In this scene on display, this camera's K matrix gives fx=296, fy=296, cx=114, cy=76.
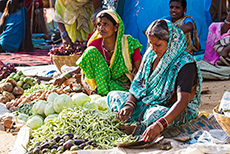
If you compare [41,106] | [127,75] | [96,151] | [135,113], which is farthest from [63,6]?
[96,151]

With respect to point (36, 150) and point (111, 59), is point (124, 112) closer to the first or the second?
point (36, 150)

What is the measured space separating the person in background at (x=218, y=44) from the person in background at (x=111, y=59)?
10.8ft

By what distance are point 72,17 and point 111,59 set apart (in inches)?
111

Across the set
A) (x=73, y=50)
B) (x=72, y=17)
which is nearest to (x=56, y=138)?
(x=73, y=50)

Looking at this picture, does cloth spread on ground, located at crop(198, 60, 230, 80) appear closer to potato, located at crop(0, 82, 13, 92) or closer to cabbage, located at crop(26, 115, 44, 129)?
potato, located at crop(0, 82, 13, 92)

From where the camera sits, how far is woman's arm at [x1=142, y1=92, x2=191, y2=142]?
2.45 m

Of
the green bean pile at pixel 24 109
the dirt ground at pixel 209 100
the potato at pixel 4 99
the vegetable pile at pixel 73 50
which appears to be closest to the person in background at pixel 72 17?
the vegetable pile at pixel 73 50

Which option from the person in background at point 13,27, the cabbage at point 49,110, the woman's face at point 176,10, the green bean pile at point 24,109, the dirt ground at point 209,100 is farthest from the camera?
the person in background at point 13,27

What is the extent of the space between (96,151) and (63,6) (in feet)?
15.9

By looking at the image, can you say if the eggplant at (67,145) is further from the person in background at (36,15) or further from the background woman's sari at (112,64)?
the person in background at (36,15)

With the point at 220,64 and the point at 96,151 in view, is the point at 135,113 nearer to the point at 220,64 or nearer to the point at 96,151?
the point at 96,151

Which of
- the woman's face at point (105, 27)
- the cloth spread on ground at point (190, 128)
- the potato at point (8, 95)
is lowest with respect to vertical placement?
the potato at point (8, 95)

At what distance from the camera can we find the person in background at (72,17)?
656 cm

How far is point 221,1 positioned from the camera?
31.1ft
